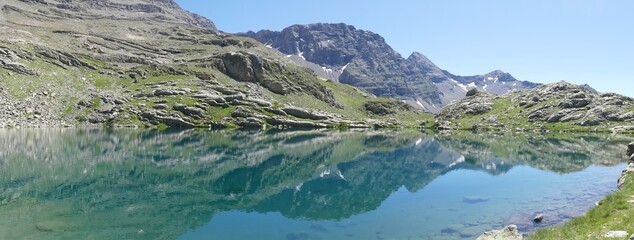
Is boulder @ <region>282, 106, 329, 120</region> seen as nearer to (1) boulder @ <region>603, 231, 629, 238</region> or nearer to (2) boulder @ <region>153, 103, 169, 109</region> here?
(2) boulder @ <region>153, 103, 169, 109</region>

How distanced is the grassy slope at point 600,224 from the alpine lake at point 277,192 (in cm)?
375

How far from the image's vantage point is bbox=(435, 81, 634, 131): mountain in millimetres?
147750

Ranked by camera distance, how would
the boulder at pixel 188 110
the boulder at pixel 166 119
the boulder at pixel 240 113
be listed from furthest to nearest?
the boulder at pixel 240 113
the boulder at pixel 188 110
the boulder at pixel 166 119

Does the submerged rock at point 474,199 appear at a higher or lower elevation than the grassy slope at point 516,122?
lower

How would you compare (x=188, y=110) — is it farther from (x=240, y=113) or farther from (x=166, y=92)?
(x=240, y=113)

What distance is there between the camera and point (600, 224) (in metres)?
21.6

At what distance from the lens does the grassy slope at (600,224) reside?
19906 millimetres

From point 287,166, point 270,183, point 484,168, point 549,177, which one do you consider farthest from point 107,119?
point 549,177

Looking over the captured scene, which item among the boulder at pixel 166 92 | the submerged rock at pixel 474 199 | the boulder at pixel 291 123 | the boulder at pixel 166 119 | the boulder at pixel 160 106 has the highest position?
the boulder at pixel 166 92

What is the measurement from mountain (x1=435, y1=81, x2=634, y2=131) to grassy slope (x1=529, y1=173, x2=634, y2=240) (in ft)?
444

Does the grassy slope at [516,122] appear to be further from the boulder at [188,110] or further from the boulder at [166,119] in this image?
the boulder at [166,119]

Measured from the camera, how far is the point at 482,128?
172 metres

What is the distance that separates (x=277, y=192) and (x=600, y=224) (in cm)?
2882

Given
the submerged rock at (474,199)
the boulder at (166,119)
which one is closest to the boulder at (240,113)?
the boulder at (166,119)
